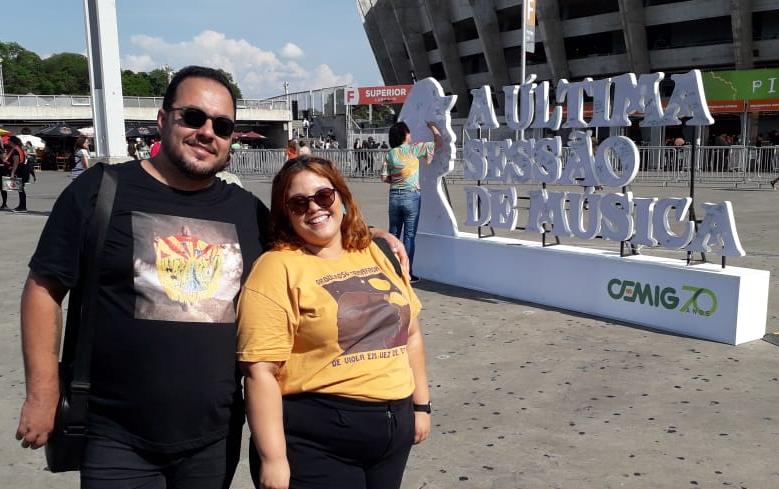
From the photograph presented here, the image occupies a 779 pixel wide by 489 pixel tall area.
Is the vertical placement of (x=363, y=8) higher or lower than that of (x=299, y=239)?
higher

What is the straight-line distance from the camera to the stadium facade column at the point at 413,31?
5588cm

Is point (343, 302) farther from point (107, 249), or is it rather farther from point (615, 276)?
point (615, 276)

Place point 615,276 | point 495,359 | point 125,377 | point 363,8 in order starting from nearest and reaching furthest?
point 125,377, point 495,359, point 615,276, point 363,8

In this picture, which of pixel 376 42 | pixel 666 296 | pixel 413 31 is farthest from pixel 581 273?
pixel 376 42

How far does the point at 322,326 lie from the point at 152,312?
53 cm

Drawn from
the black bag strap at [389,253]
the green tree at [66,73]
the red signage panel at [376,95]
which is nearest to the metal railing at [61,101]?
the red signage panel at [376,95]

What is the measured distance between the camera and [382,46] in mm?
62312

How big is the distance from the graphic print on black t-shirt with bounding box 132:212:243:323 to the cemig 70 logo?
200 inches

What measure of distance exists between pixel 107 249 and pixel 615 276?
18.4 ft

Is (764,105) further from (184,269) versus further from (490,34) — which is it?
(184,269)

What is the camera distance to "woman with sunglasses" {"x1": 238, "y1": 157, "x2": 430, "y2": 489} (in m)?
2.06

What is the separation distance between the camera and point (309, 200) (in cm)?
223

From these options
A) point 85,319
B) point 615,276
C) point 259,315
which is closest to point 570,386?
point 615,276

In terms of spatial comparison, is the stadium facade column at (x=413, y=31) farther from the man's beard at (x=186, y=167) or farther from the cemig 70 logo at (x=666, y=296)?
the man's beard at (x=186, y=167)
